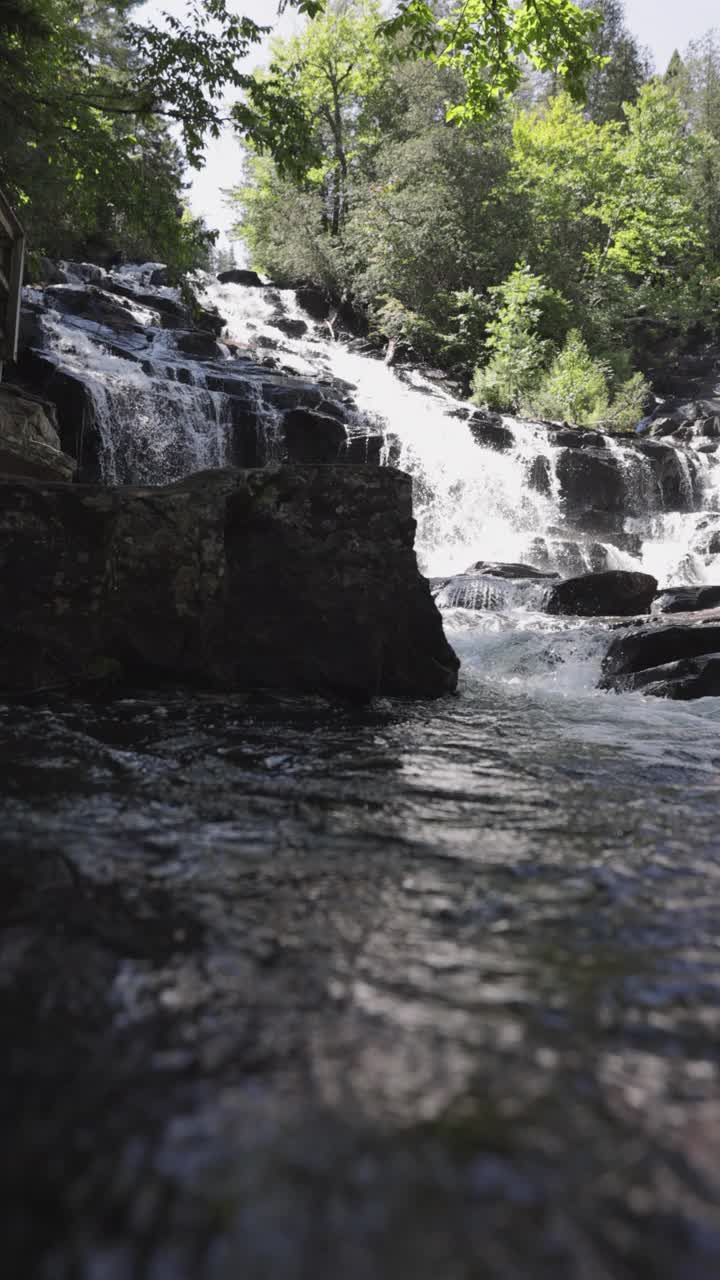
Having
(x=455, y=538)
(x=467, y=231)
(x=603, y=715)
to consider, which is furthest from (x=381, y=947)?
(x=467, y=231)

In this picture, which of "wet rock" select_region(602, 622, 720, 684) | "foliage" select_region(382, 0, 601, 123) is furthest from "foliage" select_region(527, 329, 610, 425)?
"wet rock" select_region(602, 622, 720, 684)

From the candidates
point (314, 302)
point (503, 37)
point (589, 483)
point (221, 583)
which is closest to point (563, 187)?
point (314, 302)

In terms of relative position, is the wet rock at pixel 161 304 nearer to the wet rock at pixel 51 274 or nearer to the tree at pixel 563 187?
the wet rock at pixel 51 274

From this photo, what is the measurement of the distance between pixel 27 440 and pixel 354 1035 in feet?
28.7

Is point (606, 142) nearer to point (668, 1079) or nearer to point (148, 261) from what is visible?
point (148, 261)

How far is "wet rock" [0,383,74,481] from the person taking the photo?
7949mm

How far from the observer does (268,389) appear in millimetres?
17328

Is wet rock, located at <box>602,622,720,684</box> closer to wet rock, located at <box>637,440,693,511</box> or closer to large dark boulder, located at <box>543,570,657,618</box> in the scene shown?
large dark boulder, located at <box>543,570,657,618</box>

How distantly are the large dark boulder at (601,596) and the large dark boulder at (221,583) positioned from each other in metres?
6.50

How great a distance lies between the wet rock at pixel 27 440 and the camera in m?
7.95

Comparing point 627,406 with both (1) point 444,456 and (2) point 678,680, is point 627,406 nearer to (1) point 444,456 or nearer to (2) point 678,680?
(1) point 444,456

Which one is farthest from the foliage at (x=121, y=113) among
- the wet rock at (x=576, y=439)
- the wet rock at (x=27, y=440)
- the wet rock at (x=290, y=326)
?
the wet rock at (x=290, y=326)

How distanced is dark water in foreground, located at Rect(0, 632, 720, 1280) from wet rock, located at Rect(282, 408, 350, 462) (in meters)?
14.9

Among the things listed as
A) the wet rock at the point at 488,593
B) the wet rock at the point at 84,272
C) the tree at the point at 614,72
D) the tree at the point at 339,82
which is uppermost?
the tree at the point at 614,72
